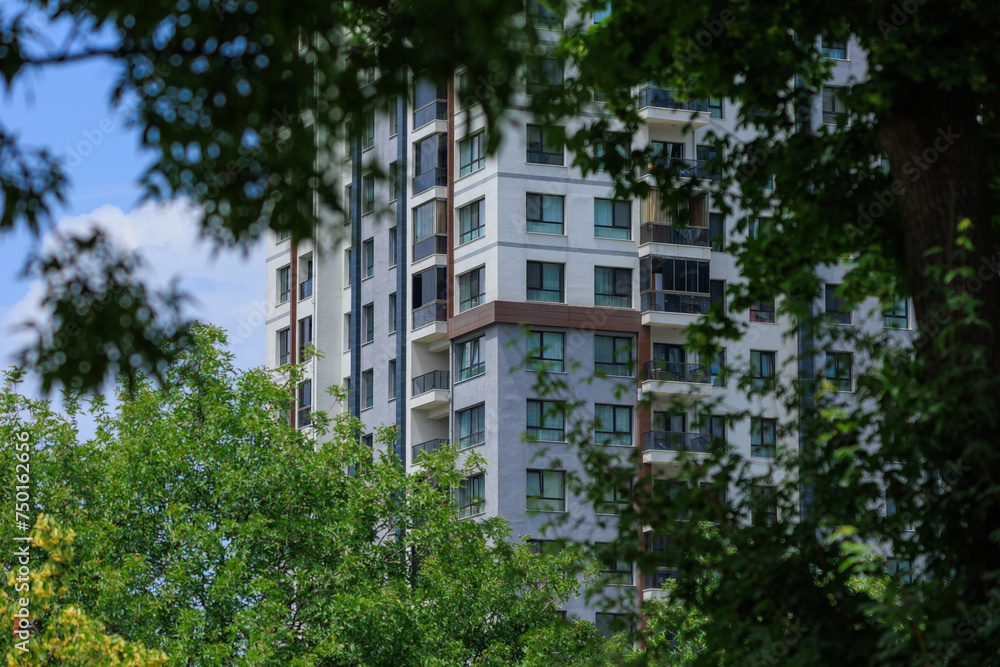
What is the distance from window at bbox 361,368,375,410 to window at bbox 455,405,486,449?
581 cm

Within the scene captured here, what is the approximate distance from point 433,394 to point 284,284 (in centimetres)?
1485

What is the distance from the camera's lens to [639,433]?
5272 cm

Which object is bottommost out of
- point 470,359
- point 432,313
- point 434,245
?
point 470,359

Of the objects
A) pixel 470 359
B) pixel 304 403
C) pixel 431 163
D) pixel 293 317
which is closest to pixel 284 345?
pixel 293 317

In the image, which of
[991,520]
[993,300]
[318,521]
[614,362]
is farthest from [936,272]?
[614,362]

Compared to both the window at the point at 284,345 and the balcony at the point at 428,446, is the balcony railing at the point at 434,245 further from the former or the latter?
the window at the point at 284,345

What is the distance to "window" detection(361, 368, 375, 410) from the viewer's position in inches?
2267

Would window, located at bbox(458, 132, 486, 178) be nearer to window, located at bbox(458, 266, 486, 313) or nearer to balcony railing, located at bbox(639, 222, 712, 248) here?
window, located at bbox(458, 266, 486, 313)

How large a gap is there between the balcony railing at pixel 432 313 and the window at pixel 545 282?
12.7 ft

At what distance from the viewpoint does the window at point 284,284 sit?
213 ft

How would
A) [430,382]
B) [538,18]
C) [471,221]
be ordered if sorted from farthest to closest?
[430,382]
[471,221]
[538,18]

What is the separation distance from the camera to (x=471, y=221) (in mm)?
53375

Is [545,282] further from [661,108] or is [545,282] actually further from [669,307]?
[661,108]

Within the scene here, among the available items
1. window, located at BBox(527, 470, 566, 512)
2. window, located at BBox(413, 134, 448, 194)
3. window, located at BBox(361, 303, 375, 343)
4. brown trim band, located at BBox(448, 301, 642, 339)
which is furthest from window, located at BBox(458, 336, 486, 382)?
window, located at BBox(413, 134, 448, 194)
